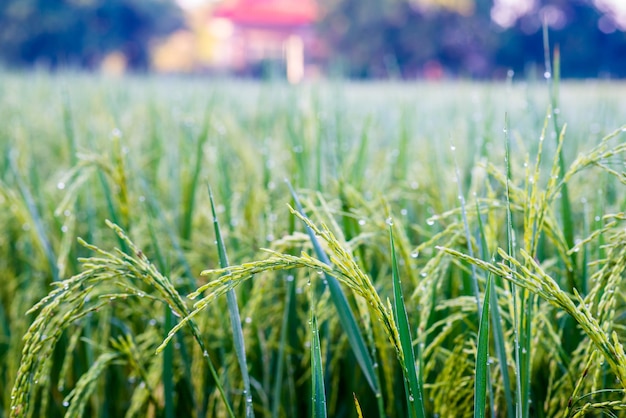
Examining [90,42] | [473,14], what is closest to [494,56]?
[473,14]

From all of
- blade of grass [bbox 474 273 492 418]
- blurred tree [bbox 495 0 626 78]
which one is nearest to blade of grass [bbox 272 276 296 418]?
blade of grass [bbox 474 273 492 418]

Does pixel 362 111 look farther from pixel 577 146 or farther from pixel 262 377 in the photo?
pixel 262 377

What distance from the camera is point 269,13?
1337 inches

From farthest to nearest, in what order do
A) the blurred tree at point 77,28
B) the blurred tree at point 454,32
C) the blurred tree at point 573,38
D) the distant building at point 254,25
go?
the distant building at point 254,25 → the blurred tree at point 454,32 → the blurred tree at point 573,38 → the blurred tree at point 77,28

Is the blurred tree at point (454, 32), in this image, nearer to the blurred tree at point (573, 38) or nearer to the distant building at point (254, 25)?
the blurred tree at point (573, 38)

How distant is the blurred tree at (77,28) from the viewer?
18.6 meters

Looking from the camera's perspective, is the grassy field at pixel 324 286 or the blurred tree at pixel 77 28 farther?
the blurred tree at pixel 77 28

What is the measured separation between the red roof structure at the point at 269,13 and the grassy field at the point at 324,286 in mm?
33598

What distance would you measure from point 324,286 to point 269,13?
35.2 m

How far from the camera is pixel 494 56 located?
21.1 metres

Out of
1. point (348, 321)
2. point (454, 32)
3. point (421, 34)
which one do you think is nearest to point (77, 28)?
point (421, 34)

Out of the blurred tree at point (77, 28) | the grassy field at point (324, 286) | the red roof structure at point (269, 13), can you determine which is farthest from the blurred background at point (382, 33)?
the grassy field at point (324, 286)

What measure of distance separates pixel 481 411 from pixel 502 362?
0.27 ft

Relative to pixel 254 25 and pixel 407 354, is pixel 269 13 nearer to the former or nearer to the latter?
pixel 254 25
